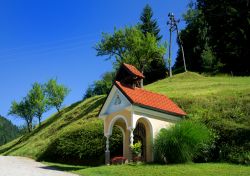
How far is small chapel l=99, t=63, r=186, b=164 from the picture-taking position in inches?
1000

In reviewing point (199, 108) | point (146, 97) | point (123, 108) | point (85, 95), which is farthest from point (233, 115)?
point (85, 95)

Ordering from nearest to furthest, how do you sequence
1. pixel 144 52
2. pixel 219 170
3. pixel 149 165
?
pixel 219 170 → pixel 149 165 → pixel 144 52

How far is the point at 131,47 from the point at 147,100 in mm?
27279

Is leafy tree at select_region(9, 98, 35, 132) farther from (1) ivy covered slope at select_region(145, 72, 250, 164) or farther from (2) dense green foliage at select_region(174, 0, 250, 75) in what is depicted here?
(1) ivy covered slope at select_region(145, 72, 250, 164)

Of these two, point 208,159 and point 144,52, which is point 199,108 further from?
point 144,52

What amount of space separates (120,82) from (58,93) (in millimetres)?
45929

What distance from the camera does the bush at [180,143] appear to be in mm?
23219

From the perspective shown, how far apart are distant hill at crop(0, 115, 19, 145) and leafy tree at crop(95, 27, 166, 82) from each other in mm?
102754

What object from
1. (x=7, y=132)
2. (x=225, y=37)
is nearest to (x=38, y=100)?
(x=225, y=37)

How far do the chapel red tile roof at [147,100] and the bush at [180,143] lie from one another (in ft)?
8.07

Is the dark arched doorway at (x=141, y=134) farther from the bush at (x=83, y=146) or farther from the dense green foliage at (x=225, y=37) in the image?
the dense green foliage at (x=225, y=37)

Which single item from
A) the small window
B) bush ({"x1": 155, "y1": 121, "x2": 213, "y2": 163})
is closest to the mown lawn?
bush ({"x1": 155, "y1": 121, "x2": 213, "y2": 163})

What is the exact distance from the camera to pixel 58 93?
72250 millimetres

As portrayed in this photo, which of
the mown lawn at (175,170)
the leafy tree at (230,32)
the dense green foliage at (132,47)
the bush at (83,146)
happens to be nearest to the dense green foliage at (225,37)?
the leafy tree at (230,32)
